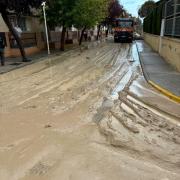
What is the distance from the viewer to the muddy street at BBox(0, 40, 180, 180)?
4695 mm

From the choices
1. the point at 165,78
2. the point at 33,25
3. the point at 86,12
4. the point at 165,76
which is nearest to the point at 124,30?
the point at 86,12

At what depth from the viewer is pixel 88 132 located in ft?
20.7

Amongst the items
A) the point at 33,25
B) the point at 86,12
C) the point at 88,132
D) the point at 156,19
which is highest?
the point at 86,12

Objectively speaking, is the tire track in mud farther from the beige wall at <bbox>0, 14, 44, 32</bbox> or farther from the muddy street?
the beige wall at <bbox>0, 14, 44, 32</bbox>

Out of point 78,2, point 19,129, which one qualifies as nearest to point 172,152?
point 19,129

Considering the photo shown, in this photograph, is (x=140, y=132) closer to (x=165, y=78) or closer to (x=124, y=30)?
(x=165, y=78)

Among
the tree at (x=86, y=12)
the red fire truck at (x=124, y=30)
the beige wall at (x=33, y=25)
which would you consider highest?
the tree at (x=86, y=12)

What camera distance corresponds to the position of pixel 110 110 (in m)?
7.84

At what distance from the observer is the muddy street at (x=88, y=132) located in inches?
185

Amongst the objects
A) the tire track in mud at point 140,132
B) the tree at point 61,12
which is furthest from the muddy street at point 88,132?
Result: the tree at point 61,12

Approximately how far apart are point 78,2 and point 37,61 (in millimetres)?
7468

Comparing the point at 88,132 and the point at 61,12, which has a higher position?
the point at 61,12

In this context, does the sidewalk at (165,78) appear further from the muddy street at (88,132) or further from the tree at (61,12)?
the tree at (61,12)

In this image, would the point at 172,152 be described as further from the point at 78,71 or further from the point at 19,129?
the point at 78,71
